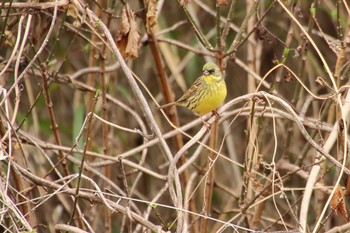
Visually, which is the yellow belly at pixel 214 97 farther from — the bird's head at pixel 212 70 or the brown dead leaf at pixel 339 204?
the brown dead leaf at pixel 339 204

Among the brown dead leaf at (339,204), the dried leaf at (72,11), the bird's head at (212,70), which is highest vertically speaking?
the dried leaf at (72,11)

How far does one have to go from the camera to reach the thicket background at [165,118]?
9.43 ft

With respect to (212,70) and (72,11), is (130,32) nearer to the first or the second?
(72,11)

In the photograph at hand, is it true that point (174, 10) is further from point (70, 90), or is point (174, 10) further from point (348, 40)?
point (348, 40)

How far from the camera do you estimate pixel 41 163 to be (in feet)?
15.4

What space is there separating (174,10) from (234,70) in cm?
64

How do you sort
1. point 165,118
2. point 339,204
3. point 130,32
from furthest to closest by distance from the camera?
point 165,118, point 130,32, point 339,204

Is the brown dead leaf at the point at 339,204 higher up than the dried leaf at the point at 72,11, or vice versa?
the dried leaf at the point at 72,11

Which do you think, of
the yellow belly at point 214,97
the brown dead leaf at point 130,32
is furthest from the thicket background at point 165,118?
the yellow belly at point 214,97

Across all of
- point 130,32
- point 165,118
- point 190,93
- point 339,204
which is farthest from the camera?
point 165,118

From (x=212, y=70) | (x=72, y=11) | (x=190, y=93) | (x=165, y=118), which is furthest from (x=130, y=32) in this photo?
(x=165, y=118)

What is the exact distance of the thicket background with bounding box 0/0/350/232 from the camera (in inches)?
113

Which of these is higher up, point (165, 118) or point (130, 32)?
point (130, 32)

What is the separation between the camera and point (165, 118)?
15.8ft
